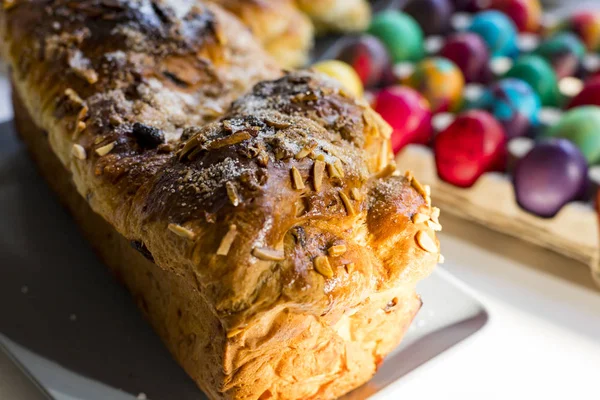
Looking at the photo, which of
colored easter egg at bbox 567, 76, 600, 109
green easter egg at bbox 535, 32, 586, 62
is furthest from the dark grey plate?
green easter egg at bbox 535, 32, 586, 62

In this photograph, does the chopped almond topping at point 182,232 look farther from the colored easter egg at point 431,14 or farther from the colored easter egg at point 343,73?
the colored easter egg at point 431,14

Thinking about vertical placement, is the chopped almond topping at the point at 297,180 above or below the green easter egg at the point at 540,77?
above

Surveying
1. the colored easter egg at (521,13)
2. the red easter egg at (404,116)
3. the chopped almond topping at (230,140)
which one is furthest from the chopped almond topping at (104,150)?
the colored easter egg at (521,13)

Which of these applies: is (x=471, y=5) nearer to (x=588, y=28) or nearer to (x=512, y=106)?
(x=588, y=28)

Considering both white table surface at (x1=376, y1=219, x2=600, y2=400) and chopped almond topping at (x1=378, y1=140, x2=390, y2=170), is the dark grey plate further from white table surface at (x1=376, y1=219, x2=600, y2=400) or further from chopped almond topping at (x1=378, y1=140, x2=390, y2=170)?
chopped almond topping at (x1=378, y1=140, x2=390, y2=170)

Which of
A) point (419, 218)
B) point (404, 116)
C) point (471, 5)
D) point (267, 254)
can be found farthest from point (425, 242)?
point (471, 5)

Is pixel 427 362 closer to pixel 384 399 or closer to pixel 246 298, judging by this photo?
pixel 384 399
